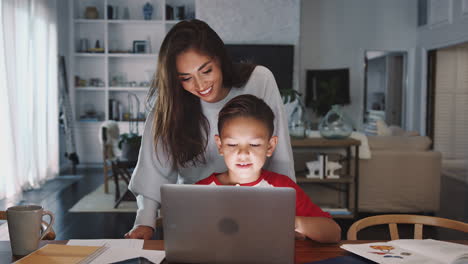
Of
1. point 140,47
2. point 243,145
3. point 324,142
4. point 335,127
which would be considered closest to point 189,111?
point 243,145

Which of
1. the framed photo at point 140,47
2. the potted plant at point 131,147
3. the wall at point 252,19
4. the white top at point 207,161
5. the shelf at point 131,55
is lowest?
the potted plant at point 131,147

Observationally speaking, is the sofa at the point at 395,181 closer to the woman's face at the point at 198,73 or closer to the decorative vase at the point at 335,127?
the decorative vase at the point at 335,127

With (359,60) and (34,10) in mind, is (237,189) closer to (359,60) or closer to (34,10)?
(34,10)

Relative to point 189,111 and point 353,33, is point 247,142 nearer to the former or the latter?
point 189,111

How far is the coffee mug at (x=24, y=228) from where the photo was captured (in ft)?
3.45

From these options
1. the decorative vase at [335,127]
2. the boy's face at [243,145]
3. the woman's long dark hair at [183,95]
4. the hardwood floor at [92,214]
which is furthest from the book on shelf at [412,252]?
the decorative vase at [335,127]

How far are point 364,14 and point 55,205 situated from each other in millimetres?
6051

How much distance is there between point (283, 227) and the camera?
0.91 metres

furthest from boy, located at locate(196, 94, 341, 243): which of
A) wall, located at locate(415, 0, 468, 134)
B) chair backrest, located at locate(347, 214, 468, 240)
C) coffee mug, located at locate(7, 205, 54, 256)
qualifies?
wall, located at locate(415, 0, 468, 134)

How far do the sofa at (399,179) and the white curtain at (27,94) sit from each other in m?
3.33

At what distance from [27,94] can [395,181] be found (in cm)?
391

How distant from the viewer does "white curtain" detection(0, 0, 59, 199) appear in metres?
4.39

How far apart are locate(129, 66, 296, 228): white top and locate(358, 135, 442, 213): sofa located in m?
2.89

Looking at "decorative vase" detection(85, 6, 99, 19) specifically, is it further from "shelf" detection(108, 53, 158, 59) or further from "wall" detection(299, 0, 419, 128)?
"wall" detection(299, 0, 419, 128)
